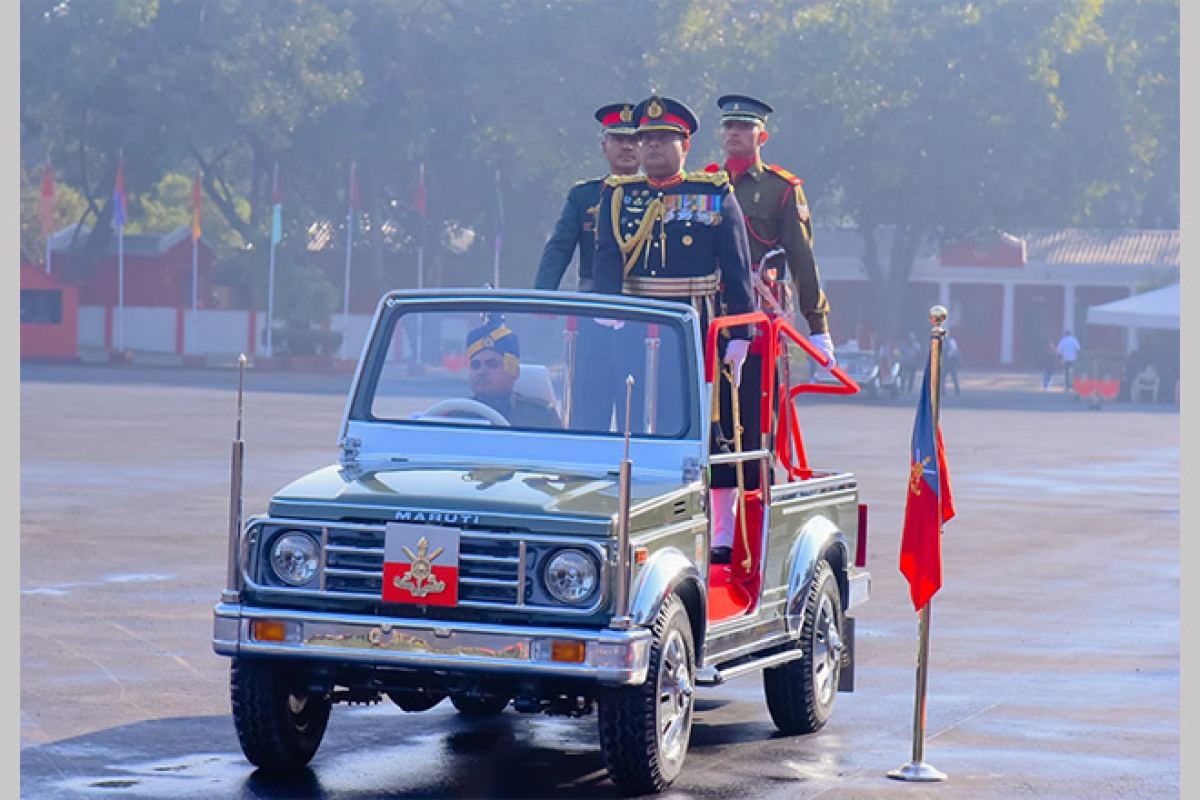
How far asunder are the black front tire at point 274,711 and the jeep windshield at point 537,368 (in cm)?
129

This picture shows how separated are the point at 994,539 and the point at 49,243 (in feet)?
165

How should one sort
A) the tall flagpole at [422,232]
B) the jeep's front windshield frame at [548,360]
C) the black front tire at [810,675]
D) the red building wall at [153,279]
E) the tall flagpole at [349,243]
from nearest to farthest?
the jeep's front windshield frame at [548,360]
the black front tire at [810,675]
the tall flagpole at [349,243]
the tall flagpole at [422,232]
the red building wall at [153,279]

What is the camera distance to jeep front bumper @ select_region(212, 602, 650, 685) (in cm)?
729

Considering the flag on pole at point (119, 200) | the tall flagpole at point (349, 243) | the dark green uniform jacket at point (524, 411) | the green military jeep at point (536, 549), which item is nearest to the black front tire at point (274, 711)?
the green military jeep at point (536, 549)

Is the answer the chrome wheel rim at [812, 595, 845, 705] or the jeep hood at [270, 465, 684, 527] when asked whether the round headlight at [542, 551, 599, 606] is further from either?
the chrome wheel rim at [812, 595, 845, 705]

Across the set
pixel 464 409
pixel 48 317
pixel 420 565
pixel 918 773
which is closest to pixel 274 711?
pixel 420 565

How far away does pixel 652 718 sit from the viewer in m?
7.58

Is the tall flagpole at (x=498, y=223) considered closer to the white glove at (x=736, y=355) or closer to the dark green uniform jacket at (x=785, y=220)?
the dark green uniform jacket at (x=785, y=220)

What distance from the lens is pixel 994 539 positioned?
1869 centimetres

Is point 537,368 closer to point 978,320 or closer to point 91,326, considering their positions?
point 91,326

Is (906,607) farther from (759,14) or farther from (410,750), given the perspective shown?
(759,14)

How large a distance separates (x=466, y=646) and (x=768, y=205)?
4.07 meters

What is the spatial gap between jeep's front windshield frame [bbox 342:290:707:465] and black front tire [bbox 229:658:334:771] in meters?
1.25

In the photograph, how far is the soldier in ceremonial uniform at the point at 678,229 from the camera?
9.55 metres
